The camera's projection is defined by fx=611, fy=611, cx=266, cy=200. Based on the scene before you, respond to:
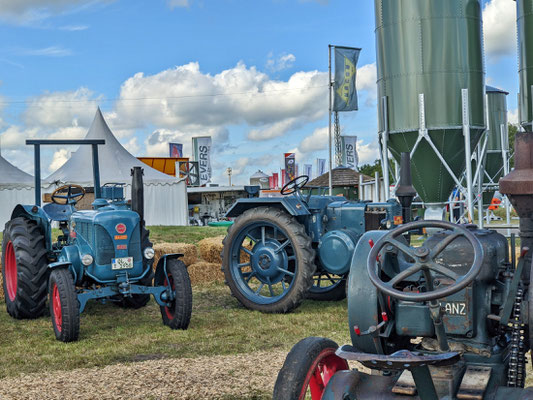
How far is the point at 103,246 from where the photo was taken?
227 inches

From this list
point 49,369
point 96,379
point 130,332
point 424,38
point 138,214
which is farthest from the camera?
point 424,38

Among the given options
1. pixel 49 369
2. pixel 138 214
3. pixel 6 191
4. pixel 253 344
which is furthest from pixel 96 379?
pixel 6 191

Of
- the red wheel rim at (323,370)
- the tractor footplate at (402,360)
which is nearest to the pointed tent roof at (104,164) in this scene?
the red wheel rim at (323,370)

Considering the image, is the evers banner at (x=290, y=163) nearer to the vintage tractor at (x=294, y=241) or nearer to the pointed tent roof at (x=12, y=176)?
the pointed tent roof at (x=12, y=176)

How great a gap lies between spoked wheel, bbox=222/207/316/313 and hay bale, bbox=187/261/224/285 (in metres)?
1.80

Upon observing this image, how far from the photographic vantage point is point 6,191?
62.0ft

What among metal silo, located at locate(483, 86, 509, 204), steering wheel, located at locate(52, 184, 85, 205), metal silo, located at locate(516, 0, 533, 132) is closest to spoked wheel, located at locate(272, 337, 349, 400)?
steering wheel, located at locate(52, 184, 85, 205)

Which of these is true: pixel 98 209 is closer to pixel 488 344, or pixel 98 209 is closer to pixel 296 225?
pixel 296 225

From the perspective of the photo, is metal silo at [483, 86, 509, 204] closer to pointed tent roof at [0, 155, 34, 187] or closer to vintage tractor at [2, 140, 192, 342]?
pointed tent roof at [0, 155, 34, 187]

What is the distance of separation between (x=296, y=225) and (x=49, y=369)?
2873 millimetres

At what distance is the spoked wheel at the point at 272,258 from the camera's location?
6215mm

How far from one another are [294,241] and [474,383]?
3.72 meters

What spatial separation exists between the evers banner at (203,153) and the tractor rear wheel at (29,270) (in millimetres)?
24783

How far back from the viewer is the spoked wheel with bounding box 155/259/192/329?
219 inches
